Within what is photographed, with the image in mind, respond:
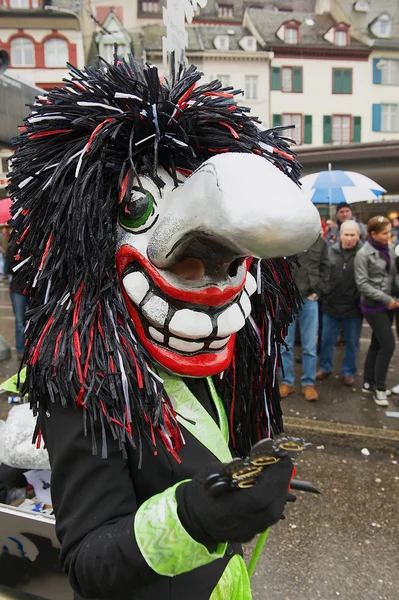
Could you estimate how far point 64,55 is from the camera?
20594mm

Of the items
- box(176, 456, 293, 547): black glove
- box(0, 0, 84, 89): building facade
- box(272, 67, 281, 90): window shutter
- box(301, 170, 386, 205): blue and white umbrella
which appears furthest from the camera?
box(272, 67, 281, 90): window shutter

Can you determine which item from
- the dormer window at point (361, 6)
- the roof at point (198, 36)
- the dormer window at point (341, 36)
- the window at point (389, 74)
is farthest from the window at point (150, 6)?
the window at point (389, 74)

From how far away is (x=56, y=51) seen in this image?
20594 mm

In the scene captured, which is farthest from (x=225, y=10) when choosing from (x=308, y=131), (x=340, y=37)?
(x=308, y=131)

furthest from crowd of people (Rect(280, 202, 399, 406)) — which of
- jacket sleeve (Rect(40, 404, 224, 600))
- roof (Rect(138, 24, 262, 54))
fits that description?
roof (Rect(138, 24, 262, 54))

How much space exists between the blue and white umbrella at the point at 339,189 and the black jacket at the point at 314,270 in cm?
177

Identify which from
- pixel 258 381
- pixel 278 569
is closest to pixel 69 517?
pixel 258 381

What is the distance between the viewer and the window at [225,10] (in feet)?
79.0

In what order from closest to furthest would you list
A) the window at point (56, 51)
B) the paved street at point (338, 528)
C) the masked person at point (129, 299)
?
the masked person at point (129, 299)
the paved street at point (338, 528)
the window at point (56, 51)

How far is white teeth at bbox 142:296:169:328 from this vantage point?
94 centimetres

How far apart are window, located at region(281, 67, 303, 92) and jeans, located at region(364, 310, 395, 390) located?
62.5 ft

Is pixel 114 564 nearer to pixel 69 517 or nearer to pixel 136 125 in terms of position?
pixel 69 517

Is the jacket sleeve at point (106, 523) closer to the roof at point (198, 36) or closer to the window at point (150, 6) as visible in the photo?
the roof at point (198, 36)

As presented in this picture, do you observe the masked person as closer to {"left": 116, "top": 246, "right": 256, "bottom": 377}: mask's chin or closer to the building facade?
{"left": 116, "top": 246, "right": 256, "bottom": 377}: mask's chin
